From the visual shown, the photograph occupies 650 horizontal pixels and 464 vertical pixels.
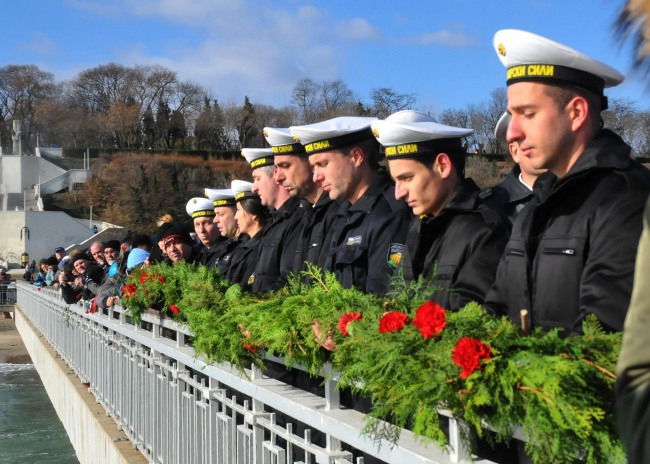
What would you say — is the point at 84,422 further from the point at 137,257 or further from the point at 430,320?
the point at 430,320

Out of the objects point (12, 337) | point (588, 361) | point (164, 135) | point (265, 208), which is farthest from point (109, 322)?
point (164, 135)

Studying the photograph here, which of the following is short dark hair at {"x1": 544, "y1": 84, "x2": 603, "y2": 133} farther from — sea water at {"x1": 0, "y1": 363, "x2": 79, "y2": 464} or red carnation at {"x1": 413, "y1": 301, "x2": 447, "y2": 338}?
sea water at {"x1": 0, "y1": 363, "x2": 79, "y2": 464}

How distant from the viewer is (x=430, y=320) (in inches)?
95.3

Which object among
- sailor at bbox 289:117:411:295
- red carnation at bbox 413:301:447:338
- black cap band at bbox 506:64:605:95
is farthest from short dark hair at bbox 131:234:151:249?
red carnation at bbox 413:301:447:338

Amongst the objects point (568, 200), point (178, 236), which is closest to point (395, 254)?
point (568, 200)

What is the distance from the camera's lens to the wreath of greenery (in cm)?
200

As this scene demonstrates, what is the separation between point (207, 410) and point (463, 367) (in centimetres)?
306

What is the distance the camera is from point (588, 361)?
2082mm

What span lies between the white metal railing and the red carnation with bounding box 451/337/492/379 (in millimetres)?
292

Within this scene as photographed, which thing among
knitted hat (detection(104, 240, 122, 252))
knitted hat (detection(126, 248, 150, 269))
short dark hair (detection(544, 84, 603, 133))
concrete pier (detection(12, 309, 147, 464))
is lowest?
concrete pier (detection(12, 309, 147, 464))

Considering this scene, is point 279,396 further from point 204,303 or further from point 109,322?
point 109,322

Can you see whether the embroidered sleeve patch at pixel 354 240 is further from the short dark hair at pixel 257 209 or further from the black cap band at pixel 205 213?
the black cap band at pixel 205 213

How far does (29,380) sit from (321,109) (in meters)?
69.1

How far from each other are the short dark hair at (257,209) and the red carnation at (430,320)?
4.54 metres
